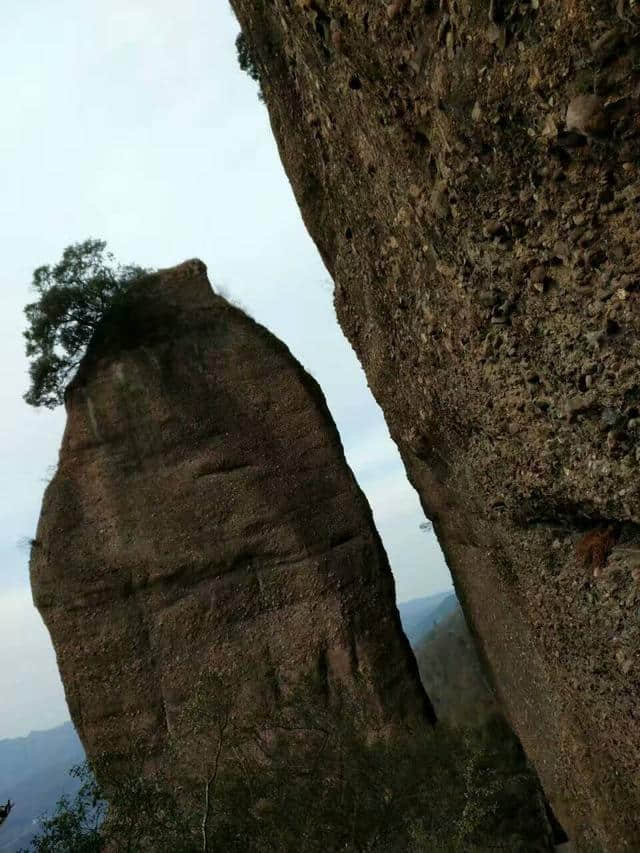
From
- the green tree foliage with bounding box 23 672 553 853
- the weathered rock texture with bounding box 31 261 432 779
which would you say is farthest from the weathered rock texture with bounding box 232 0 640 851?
the weathered rock texture with bounding box 31 261 432 779

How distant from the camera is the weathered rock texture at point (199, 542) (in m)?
13.8

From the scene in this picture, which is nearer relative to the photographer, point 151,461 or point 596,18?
point 596,18

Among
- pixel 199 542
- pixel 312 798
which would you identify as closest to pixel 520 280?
pixel 312 798

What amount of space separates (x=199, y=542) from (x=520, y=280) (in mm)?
9657

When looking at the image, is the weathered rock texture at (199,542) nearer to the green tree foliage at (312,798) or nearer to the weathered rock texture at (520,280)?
the green tree foliage at (312,798)

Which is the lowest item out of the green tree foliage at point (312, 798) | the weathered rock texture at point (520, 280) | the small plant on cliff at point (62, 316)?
the green tree foliage at point (312, 798)

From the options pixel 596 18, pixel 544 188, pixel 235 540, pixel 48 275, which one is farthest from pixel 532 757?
pixel 48 275

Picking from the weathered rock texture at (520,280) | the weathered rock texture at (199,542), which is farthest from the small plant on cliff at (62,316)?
the weathered rock texture at (520,280)

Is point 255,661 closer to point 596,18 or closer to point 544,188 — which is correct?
point 544,188

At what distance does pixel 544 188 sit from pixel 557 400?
1736 millimetres

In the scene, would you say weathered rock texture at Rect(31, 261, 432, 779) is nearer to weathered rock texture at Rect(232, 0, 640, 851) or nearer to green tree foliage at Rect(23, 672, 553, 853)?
green tree foliage at Rect(23, 672, 553, 853)

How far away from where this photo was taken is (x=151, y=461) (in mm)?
15266

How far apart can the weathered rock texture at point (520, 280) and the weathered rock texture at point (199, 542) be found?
419 centimetres

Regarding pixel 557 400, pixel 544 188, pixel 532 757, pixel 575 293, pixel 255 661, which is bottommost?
pixel 532 757
